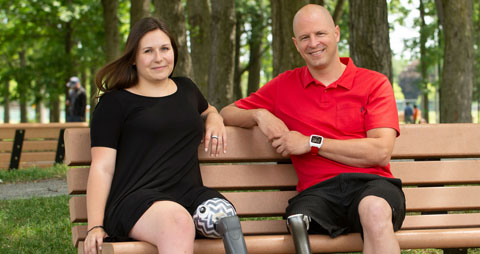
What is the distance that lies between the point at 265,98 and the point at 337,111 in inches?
19.8

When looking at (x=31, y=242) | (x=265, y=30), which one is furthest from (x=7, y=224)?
(x=265, y=30)

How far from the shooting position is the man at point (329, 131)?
3.83 m

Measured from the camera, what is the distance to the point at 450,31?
15.3 meters

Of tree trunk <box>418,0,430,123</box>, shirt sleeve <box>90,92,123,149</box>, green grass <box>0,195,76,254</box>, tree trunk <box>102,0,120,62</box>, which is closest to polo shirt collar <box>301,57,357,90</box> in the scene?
shirt sleeve <box>90,92,123,149</box>

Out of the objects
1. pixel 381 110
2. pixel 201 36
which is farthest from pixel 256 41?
pixel 381 110

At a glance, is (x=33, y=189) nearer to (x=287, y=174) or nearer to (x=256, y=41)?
(x=287, y=174)

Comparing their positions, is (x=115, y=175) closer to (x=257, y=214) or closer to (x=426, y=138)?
(x=257, y=214)

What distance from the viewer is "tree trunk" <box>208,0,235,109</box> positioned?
50.7 feet

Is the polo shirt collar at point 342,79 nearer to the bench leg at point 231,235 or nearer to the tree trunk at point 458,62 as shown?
the bench leg at point 231,235

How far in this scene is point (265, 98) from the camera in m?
4.38

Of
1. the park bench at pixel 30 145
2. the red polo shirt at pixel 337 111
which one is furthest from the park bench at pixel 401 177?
the park bench at pixel 30 145

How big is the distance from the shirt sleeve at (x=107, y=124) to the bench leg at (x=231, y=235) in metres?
0.71

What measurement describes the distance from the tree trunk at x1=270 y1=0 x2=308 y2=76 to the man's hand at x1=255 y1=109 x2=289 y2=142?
6.45 metres

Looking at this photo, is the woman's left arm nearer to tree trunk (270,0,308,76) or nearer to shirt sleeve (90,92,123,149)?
shirt sleeve (90,92,123,149)
